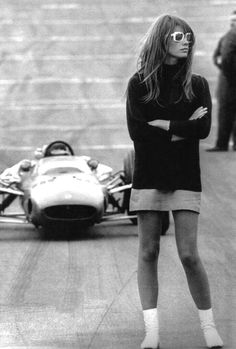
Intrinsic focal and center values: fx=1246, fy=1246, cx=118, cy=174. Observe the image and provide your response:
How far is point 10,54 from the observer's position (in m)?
29.8

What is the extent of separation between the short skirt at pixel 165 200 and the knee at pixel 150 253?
0.23 m

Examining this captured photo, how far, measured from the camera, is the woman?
23.0 feet

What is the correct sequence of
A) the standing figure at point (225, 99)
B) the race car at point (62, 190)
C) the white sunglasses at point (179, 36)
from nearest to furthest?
the white sunglasses at point (179, 36) < the race car at point (62, 190) < the standing figure at point (225, 99)

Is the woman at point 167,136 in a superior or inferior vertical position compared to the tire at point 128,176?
superior

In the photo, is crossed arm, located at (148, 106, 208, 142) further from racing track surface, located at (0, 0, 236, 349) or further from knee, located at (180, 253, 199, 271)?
racing track surface, located at (0, 0, 236, 349)

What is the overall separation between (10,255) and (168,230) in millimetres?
2117

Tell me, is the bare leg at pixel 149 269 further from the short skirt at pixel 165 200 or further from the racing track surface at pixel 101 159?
the racing track surface at pixel 101 159

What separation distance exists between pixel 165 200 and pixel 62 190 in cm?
531

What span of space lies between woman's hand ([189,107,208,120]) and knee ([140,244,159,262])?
0.76m

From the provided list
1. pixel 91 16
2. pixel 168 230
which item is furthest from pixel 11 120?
pixel 168 230

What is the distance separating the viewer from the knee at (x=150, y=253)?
7.09m

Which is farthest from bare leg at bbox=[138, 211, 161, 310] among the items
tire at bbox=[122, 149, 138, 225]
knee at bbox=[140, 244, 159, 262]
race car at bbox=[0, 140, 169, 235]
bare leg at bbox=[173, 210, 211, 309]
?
tire at bbox=[122, 149, 138, 225]

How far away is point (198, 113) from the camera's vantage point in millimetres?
7074

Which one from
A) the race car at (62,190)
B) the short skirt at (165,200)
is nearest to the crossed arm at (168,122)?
the short skirt at (165,200)
